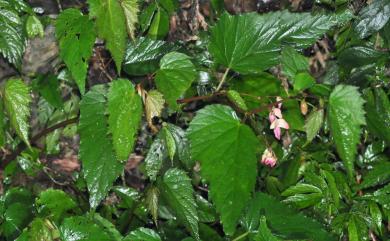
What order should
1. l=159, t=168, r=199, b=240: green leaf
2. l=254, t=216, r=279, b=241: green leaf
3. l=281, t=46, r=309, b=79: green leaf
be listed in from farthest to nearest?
l=281, t=46, r=309, b=79: green leaf
l=159, t=168, r=199, b=240: green leaf
l=254, t=216, r=279, b=241: green leaf

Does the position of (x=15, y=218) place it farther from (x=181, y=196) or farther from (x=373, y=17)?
(x=373, y=17)

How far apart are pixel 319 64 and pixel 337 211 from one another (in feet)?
2.71

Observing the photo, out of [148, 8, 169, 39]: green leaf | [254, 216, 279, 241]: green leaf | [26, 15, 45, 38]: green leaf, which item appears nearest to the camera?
[254, 216, 279, 241]: green leaf

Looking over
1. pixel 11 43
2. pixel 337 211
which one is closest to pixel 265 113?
pixel 337 211

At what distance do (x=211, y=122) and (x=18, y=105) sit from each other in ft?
1.49

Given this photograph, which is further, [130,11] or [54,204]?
[54,204]

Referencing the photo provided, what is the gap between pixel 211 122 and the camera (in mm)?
971

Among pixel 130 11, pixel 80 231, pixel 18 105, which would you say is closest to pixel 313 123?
pixel 130 11

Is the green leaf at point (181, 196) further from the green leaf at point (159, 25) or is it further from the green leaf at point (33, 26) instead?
the green leaf at point (33, 26)

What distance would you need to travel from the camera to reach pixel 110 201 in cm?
178

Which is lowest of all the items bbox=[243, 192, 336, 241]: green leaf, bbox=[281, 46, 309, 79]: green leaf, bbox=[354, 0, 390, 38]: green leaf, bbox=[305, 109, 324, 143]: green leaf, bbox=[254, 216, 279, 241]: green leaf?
bbox=[243, 192, 336, 241]: green leaf

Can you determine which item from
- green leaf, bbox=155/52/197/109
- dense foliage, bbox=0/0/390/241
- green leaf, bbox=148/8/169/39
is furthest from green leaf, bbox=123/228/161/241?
green leaf, bbox=148/8/169/39

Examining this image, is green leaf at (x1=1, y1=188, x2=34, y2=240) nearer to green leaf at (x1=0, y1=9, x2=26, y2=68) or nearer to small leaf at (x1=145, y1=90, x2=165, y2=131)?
green leaf at (x1=0, y1=9, x2=26, y2=68)

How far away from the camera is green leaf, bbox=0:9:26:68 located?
1276 millimetres
